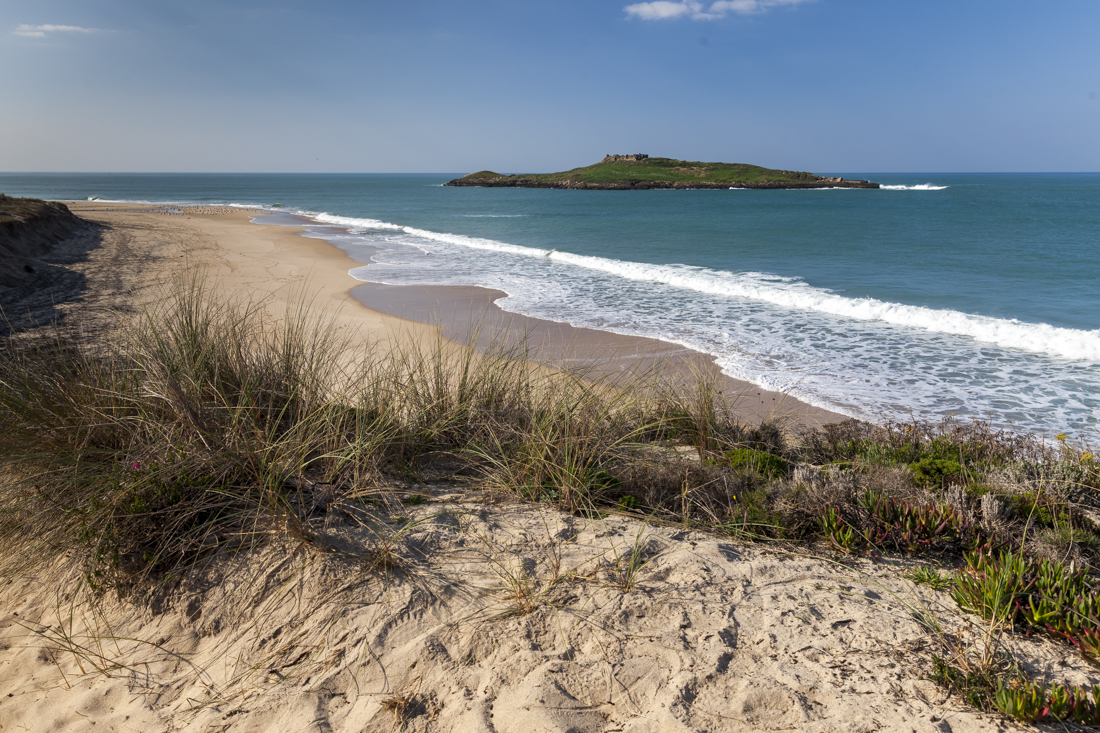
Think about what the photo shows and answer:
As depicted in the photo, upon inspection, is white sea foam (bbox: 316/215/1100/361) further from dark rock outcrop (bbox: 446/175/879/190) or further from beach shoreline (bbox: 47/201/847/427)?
dark rock outcrop (bbox: 446/175/879/190)

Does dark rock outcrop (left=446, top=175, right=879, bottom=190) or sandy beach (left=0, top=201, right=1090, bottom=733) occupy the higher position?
dark rock outcrop (left=446, top=175, right=879, bottom=190)

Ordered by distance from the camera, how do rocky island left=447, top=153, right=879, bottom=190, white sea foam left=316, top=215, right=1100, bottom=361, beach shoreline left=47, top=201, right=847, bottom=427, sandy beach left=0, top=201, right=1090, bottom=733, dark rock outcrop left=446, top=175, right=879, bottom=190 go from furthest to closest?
1. rocky island left=447, top=153, right=879, bottom=190
2. dark rock outcrop left=446, top=175, right=879, bottom=190
3. white sea foam left=316, top=215, right=1100, bottom=361
4. beach shoreline left=47, top=201, right=847, bottom=427
5. sandy beach left=0, top=201, right=1090, bottom=733

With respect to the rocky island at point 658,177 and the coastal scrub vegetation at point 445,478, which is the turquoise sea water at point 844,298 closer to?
the coastal scrub vegetation at point 445,478

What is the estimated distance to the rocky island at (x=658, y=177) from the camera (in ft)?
339

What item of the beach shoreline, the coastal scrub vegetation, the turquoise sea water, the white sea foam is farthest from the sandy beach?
the white sea foam

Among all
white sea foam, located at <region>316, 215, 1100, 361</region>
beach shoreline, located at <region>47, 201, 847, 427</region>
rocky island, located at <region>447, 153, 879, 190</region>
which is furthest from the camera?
rocky island, located at <region>447, 153, 879, 190</region>

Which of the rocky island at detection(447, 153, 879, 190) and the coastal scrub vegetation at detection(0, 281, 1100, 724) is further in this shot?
the rocky island at detection(447, 153, 879, 190)

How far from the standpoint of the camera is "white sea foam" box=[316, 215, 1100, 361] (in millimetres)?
9828

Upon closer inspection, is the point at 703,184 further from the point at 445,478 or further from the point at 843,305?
the point at 445,478

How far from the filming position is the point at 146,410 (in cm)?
336

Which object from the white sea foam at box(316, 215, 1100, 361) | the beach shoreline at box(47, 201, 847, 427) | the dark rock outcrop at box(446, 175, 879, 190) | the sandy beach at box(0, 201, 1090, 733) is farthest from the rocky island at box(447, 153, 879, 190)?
the sandy beach at box(0, 201, 1090, 733)

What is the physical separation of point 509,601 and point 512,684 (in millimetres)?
427

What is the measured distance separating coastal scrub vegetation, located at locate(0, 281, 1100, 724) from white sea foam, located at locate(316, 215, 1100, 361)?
6973mm

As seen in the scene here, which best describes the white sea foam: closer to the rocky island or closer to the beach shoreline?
the beach shoreline
